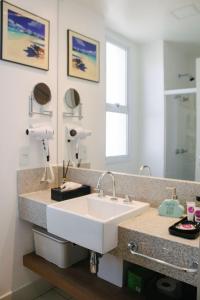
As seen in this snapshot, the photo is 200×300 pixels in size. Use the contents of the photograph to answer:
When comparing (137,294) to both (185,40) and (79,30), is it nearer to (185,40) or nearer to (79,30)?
(185,40)

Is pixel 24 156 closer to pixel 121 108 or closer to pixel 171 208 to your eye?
pixel 121 108

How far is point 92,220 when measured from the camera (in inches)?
53.3

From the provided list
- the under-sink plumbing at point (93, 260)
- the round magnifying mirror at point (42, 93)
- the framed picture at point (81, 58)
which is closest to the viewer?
the under-sink plumbing at point (93, 260)

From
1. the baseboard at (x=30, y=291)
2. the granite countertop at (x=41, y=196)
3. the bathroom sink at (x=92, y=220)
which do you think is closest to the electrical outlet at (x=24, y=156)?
the granite countertop at (x=41, y=196)

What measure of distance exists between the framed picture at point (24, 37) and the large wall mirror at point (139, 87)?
0.19 metres

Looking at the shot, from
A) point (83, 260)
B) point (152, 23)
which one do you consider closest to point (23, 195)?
point (83, 260)

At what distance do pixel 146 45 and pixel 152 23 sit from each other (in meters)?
0.15

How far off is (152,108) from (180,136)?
32 centimetres

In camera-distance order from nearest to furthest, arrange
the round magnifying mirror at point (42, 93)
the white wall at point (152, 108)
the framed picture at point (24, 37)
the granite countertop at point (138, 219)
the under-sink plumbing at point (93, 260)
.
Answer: the granite countertop at point (138, 219) → the under-sink plumbing at point (93, 260) → the white wall at point (152, 108) → the framed picture at point (24, 37) → the round magnifying mirror at point (42, 93)

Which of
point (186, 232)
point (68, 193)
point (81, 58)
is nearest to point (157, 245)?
point (186, 232)

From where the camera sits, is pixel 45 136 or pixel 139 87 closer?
pixel 139 87

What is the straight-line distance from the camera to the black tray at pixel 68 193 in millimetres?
1896

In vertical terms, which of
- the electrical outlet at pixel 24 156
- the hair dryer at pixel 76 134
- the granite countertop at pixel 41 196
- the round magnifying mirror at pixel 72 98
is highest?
the round magnifying mirror at pixel 72 98

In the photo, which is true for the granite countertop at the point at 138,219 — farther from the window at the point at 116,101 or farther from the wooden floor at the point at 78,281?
the window at the point at 116,101
